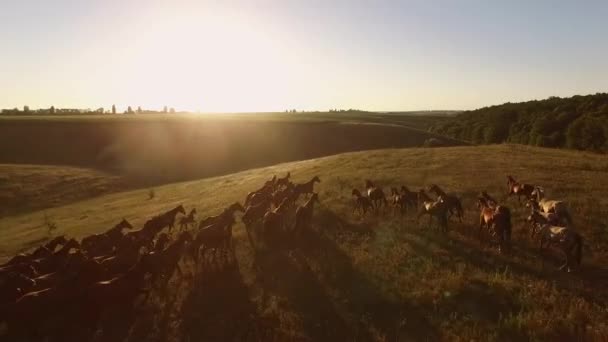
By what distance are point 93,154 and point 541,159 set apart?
78745mm

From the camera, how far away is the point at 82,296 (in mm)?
11891

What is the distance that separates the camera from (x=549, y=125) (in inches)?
2886

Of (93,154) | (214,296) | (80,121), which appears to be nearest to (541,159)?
(214,296)

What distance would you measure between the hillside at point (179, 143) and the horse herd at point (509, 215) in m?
48.0

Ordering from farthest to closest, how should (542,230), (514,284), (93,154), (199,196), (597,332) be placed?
(93,154)
(199,196)
(542,230)
(514,284)
(597,332)

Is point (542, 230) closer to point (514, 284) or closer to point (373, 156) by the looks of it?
point (514, 284)

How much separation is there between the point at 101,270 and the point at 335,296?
706 cm

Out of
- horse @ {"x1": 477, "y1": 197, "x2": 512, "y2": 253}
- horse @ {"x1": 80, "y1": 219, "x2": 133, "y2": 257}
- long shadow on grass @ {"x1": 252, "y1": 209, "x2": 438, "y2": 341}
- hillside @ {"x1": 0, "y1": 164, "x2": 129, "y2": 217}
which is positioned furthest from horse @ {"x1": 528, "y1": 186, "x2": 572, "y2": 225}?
hillside @ {"x1": 0, "y1": 164, "x2": 129, "y2": 217}

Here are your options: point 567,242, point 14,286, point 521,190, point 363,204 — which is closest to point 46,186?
point 14,286

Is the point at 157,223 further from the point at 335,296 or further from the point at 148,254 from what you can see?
the point at 335,296

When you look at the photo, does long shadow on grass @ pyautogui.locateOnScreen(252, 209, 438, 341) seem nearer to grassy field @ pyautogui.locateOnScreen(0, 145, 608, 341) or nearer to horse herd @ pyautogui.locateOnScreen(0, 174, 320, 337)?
grassy field @ pyautogui.locateOnScreen(0, 145, 608, 341)

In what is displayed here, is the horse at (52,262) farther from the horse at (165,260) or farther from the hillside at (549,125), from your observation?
the hillside at (549,125)

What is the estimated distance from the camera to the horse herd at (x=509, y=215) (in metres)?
14.1

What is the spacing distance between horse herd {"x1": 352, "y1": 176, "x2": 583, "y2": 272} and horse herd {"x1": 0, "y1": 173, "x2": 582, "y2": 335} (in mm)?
33
